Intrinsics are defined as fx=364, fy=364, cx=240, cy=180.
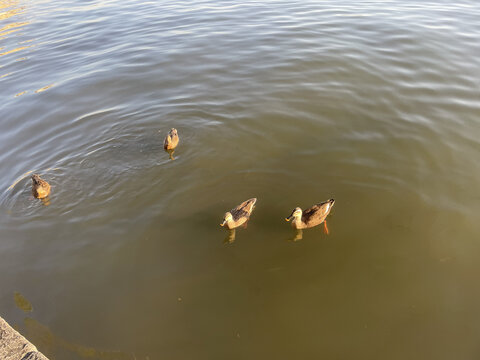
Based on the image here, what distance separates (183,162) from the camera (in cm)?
842

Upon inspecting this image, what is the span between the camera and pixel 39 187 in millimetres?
7383

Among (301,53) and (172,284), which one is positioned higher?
(301,53)

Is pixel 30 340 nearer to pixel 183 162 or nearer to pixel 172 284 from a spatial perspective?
pixel 172 284

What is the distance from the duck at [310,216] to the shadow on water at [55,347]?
3285mm

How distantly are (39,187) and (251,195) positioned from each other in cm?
431

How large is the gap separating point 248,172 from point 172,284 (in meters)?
3.09

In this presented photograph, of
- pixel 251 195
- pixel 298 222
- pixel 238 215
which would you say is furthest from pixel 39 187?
pixel 298 222

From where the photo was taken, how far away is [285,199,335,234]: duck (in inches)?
258

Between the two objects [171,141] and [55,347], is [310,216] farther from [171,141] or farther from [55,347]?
[55,347]

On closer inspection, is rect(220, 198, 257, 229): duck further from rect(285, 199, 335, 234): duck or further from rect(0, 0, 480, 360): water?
rect(285, 199, 335, 234): duck

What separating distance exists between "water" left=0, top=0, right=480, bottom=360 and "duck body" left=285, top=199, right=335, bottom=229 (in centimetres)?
28

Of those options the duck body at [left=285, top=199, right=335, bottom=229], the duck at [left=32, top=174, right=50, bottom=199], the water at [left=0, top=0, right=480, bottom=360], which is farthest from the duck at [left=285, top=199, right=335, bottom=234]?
the duck at [left=32, top=174, right=50, bottom=199]

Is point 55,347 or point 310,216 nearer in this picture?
point 55,347

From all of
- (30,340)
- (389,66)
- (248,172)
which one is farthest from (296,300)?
(389,66)
